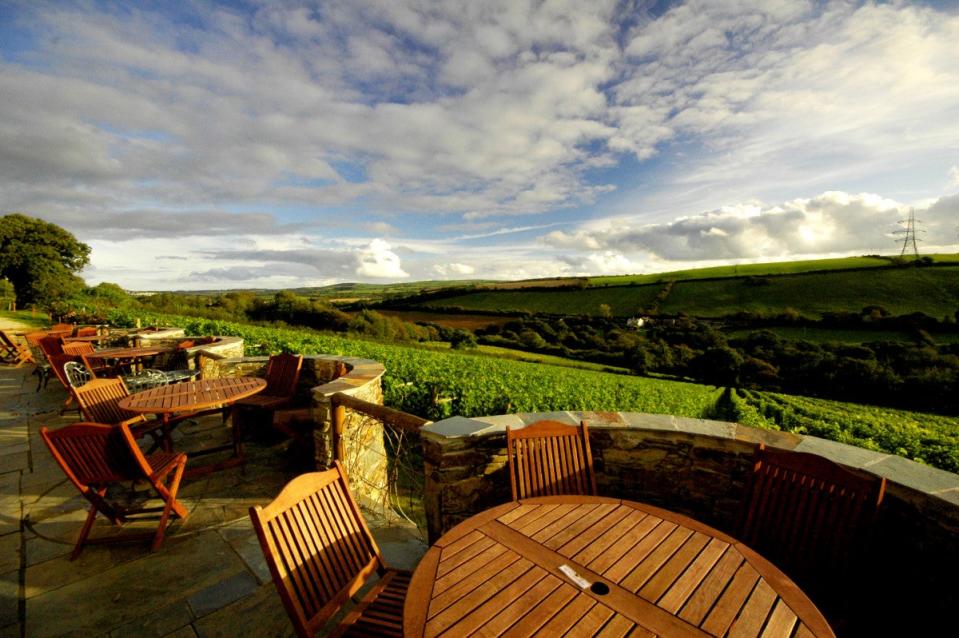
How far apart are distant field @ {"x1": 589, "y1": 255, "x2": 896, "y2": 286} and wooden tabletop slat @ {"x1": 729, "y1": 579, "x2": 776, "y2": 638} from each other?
55.0m

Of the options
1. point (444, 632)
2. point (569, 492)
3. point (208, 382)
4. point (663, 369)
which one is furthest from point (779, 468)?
point (663, 369)

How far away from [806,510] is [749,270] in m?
62.8

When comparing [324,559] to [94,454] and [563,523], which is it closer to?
[563,523]

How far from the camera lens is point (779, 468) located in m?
2.29

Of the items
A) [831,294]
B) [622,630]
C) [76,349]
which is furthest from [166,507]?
[831,294]

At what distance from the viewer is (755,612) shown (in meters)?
1.39

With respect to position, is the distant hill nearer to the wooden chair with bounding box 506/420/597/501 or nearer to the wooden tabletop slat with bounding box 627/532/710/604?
the wooden chair with bounding box 506/420/597/501

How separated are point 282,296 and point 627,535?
41179 mm

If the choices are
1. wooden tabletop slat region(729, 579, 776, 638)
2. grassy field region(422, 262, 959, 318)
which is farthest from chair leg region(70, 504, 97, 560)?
grassy field region(422, 262, 959, 318)

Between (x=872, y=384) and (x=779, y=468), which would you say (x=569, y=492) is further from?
(x=872, y=384)

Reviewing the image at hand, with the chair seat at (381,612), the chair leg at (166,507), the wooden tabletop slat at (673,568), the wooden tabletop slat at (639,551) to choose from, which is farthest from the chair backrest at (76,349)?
the wooden tabletop slat at (673,568)

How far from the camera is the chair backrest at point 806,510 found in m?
1.99

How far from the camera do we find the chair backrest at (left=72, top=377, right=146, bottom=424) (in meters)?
3.94

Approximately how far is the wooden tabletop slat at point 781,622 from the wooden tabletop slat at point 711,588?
0.52 feet
